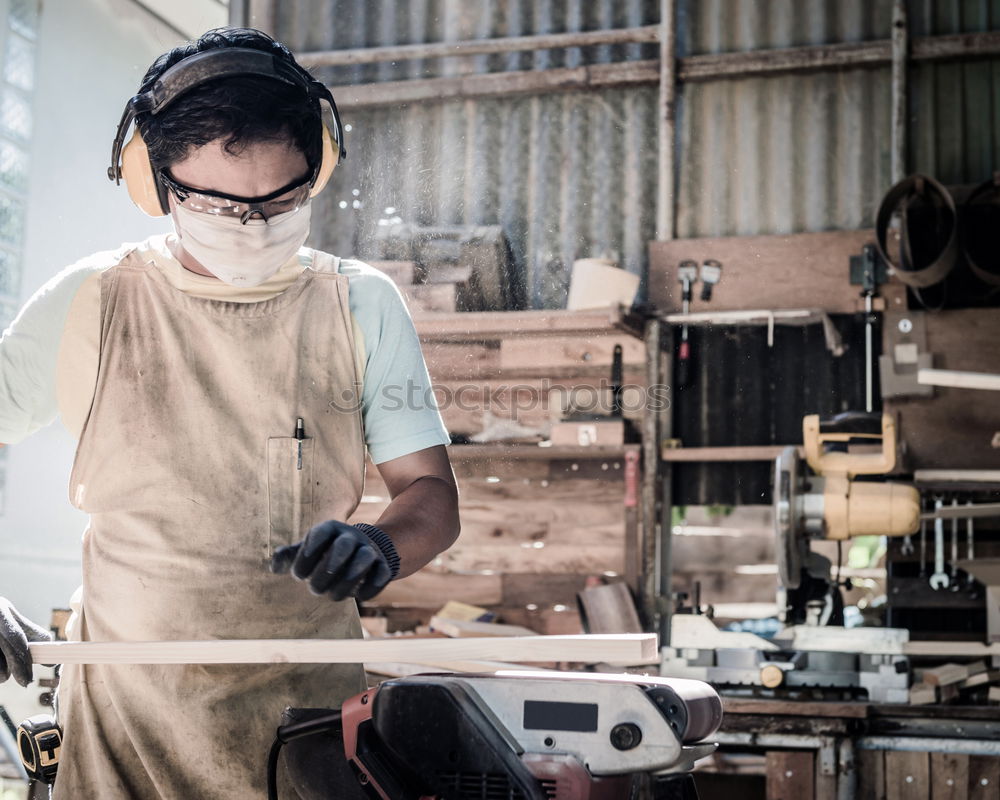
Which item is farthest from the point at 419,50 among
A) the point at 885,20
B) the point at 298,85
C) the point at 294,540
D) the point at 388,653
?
the point at 388,653

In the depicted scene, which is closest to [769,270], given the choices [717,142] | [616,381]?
[717,142]

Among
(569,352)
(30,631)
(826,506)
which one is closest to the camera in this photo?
(30,631)

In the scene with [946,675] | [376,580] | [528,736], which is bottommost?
[946,675]

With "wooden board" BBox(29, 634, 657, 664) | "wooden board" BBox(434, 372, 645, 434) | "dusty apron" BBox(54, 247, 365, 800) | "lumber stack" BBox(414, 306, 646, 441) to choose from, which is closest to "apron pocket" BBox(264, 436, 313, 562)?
"dusty apron" BBox(54, 247, 365, 800)

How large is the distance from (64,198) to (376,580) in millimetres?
1807

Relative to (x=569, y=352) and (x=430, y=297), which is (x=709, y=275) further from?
(x=430, y=297)

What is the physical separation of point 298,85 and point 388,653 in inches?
28.6

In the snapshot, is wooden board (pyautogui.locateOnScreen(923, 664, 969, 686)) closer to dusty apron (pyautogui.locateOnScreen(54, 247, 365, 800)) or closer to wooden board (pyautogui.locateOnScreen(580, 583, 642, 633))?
wooden board (pyautogui.locateOnScreen(580, 583, 642, 633))

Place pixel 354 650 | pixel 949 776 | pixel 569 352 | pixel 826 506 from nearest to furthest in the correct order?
pixel 354 650, pixel 949 776, pixel 826 506, pixel 569 352

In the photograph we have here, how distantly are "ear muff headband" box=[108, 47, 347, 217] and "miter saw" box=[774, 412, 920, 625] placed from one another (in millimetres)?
1921

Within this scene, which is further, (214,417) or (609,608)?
(609,608)

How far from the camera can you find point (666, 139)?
3807mm

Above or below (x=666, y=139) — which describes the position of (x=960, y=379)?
below

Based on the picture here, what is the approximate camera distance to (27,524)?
2.68m
